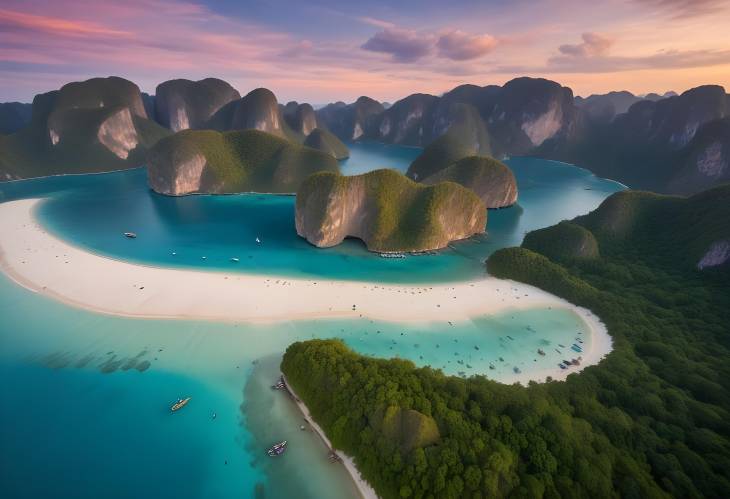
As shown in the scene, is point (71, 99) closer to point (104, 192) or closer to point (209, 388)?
point (104, 192)

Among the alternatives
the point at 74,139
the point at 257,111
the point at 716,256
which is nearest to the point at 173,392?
the point at 716,256

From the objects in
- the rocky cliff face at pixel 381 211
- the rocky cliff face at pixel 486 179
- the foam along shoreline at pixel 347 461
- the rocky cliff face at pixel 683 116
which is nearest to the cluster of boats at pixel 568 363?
the foam along shoreline at pixel 347 461

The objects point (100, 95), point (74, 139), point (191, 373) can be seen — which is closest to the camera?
point (191, 373)

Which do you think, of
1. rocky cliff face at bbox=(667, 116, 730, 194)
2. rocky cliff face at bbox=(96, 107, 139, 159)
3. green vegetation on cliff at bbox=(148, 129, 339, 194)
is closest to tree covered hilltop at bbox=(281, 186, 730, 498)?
green vegetation on cliff at bbox=(148, 129, 339, 194)

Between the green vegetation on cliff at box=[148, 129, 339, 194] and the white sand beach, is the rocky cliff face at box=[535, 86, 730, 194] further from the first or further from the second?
the green vegetation on cliff at box=[148, 129, 339, 194]

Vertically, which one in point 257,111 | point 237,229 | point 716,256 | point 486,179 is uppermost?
point 257,111

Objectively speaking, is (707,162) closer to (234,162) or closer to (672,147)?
(672,147)
